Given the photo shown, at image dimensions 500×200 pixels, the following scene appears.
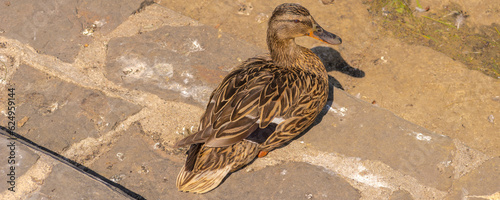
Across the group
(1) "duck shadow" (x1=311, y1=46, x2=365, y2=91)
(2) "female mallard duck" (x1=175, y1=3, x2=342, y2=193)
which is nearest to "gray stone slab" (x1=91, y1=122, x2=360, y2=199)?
(2) "female mallard duck" (x1=175, y1=3, x2=342, y2=193)

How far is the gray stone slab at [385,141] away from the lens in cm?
327

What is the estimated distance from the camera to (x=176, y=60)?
3936 mm

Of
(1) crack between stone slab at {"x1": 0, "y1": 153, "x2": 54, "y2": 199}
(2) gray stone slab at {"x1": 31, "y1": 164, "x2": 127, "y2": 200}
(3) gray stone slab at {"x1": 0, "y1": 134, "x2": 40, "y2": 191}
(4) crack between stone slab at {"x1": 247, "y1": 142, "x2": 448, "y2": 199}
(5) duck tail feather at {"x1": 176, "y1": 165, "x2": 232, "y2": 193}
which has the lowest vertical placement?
(4) crack between stone slab at {"x1": 247, "y1": 142, "x2": 448, "y2": 199}

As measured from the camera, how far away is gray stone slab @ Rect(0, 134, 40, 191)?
282 centimetres

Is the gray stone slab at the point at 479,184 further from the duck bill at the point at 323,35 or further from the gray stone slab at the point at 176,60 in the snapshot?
the gray stone slab at the point at 176,60

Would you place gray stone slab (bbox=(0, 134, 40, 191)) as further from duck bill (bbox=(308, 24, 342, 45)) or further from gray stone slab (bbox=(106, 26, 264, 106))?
duck bill (bbox=(308, 24, 342, 45))

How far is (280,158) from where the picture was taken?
133 inches

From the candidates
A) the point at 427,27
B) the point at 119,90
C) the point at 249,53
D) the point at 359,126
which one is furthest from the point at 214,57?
the point at 427,27

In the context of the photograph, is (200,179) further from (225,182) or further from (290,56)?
(290,56)

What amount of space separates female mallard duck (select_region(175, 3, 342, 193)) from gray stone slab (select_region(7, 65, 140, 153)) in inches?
31.3

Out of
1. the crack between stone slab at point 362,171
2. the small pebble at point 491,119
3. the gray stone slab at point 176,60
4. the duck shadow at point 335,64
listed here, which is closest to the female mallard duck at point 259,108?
the crack between stone slab at point 362,171

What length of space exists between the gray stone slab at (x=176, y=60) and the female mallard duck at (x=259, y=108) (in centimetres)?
31

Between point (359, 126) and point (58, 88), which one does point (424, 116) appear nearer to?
point (359, 126)

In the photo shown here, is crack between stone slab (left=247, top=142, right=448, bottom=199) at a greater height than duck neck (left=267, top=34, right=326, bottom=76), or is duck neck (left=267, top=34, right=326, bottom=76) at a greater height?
duck neck (left=267, top=34, right=326, bottom=76)
